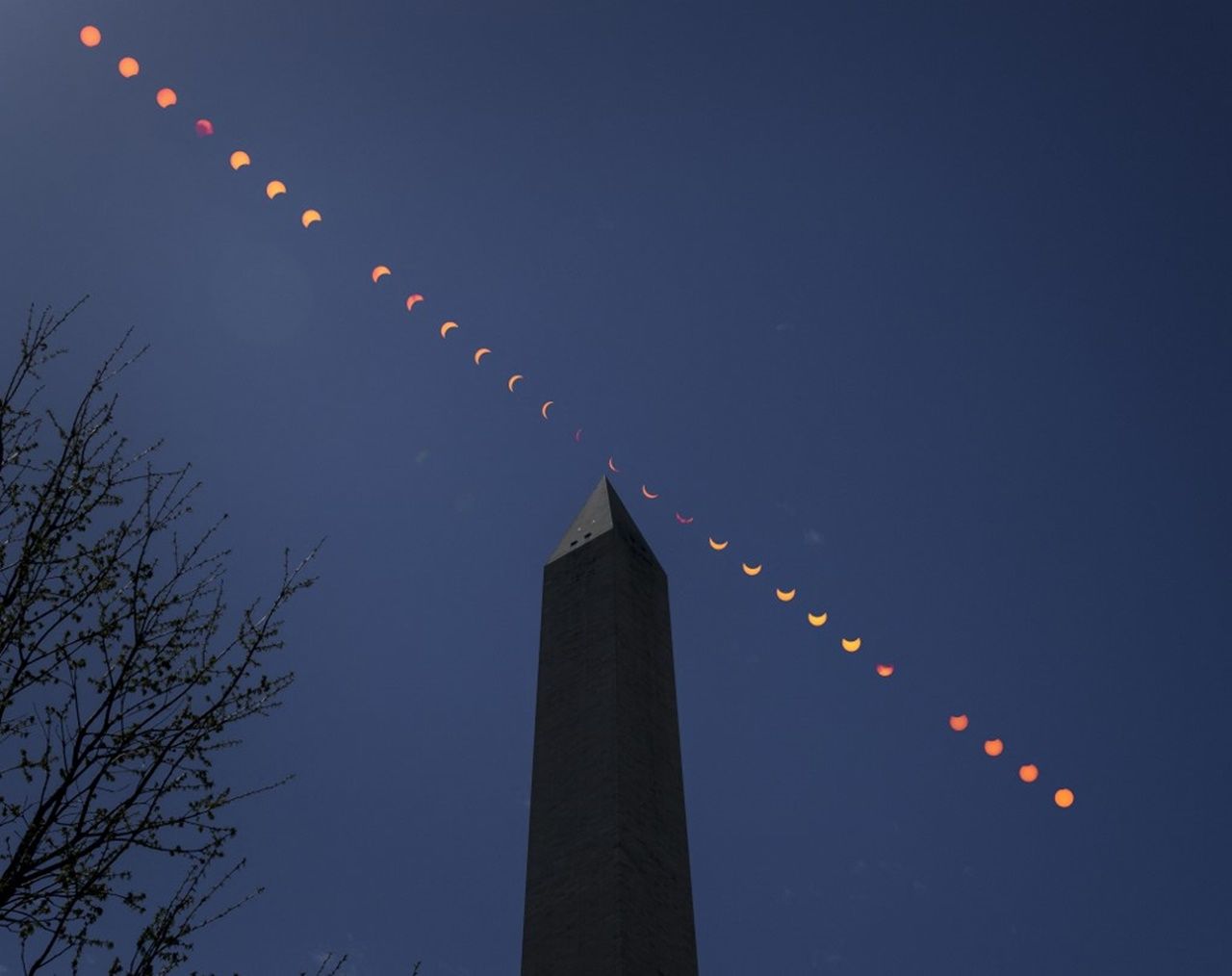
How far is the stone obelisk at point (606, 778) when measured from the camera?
15328 millimetres

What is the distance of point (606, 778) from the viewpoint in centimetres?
1667

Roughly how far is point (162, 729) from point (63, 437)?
192 cm

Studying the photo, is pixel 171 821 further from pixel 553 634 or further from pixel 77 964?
pixel 553 634

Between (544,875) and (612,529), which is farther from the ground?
(612,529)

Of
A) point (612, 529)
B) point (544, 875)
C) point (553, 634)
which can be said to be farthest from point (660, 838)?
point (612, 529)

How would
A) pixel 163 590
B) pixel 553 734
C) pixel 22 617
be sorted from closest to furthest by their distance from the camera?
pixel 22 617 → pixel 163 590 → pixel 553 734

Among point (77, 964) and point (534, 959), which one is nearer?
point (77, 964)

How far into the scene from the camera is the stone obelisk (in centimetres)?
1533

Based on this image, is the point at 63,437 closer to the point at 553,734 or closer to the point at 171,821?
the point at 171,821

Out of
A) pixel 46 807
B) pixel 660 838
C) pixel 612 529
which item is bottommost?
pixel 46 807

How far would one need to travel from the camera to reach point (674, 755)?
60.3 feet

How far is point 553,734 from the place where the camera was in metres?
18.0


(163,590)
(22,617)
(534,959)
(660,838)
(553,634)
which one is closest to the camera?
(22,617)

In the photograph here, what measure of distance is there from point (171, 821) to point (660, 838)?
35.7 feet
